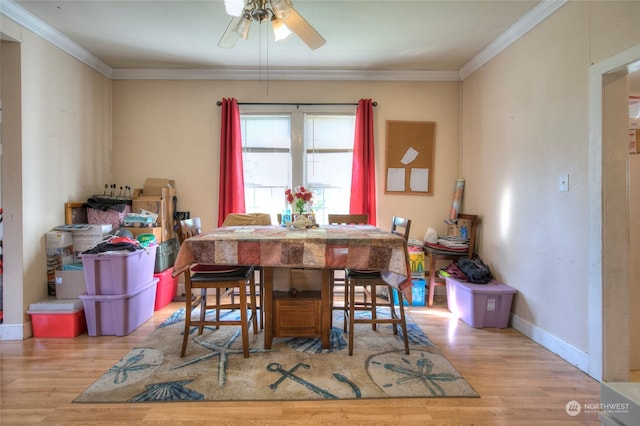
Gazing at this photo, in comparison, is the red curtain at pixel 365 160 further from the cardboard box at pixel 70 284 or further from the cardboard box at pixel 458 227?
the cardboard box at pixel 70 284

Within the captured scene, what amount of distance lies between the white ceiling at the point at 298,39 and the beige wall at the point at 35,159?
1.30 ft

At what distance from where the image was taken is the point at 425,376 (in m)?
2.05

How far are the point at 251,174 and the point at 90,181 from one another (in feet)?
5.97

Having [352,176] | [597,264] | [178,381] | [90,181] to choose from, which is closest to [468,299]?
[597,264]

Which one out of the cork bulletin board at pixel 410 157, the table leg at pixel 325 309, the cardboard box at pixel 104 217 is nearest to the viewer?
the table leg at pixel 325 309

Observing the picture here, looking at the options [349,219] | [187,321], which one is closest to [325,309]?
[187,321]

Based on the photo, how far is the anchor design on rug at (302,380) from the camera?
1.87 m

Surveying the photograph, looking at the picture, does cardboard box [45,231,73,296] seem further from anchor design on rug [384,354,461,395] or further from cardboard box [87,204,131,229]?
anchor design on rug [384,354,461,395]

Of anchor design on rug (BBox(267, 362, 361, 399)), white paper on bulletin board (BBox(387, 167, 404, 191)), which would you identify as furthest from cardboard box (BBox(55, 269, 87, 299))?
white paper on bulletin board (BBox(387, 167, 404, 191))

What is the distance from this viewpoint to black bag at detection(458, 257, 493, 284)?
120 inches

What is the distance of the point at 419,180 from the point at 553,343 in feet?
7.18

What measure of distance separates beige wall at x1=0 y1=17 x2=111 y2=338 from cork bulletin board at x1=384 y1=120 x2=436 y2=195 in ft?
11.7

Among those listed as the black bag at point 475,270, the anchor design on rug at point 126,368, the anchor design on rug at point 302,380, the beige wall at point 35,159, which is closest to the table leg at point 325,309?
the anchor design on rug at point 302,380

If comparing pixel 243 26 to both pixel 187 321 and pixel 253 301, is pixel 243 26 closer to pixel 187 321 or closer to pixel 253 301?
pixel 253 301
